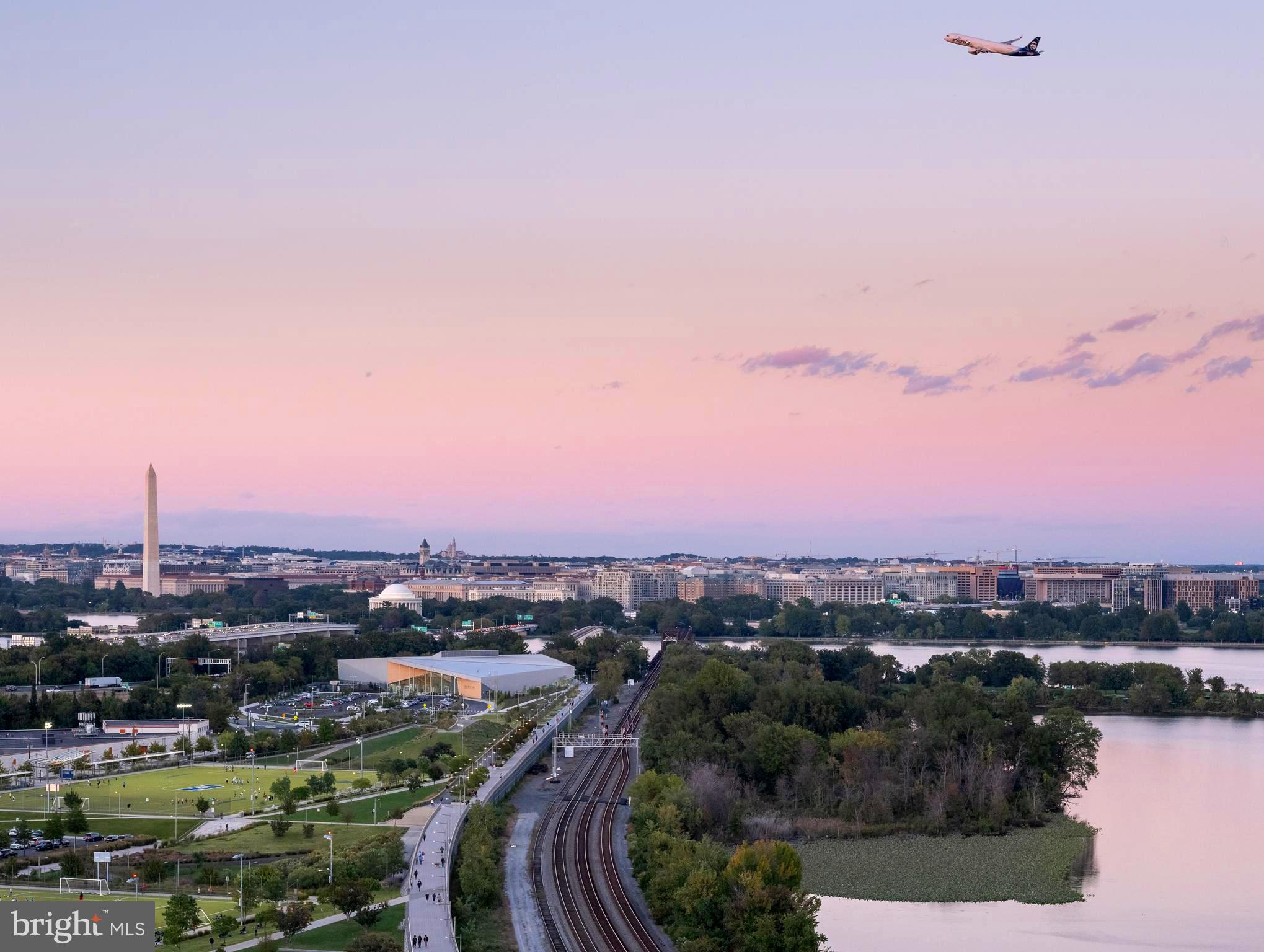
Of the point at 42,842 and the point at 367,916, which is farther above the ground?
the point at 367,916

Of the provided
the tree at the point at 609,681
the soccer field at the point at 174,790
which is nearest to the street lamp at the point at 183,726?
the soccer field at the point at 174,790

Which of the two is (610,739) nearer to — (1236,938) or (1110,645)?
(1236,938)

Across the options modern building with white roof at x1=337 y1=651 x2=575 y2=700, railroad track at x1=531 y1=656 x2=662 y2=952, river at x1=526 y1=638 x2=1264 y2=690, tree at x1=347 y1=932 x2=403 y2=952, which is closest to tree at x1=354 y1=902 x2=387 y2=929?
tree at x1=347 y1=932 x2=403 y2=952

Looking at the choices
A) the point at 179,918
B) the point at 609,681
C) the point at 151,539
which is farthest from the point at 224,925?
the point at 151,539

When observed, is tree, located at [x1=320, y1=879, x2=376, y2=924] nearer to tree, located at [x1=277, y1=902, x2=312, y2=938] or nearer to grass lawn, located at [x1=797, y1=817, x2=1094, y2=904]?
tree, located at [x1=277, y1=902, x2=312, y2=938]

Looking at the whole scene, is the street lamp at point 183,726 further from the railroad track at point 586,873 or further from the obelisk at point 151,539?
the obelisk at point 151,539

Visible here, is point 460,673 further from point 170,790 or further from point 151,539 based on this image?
point 151,539
